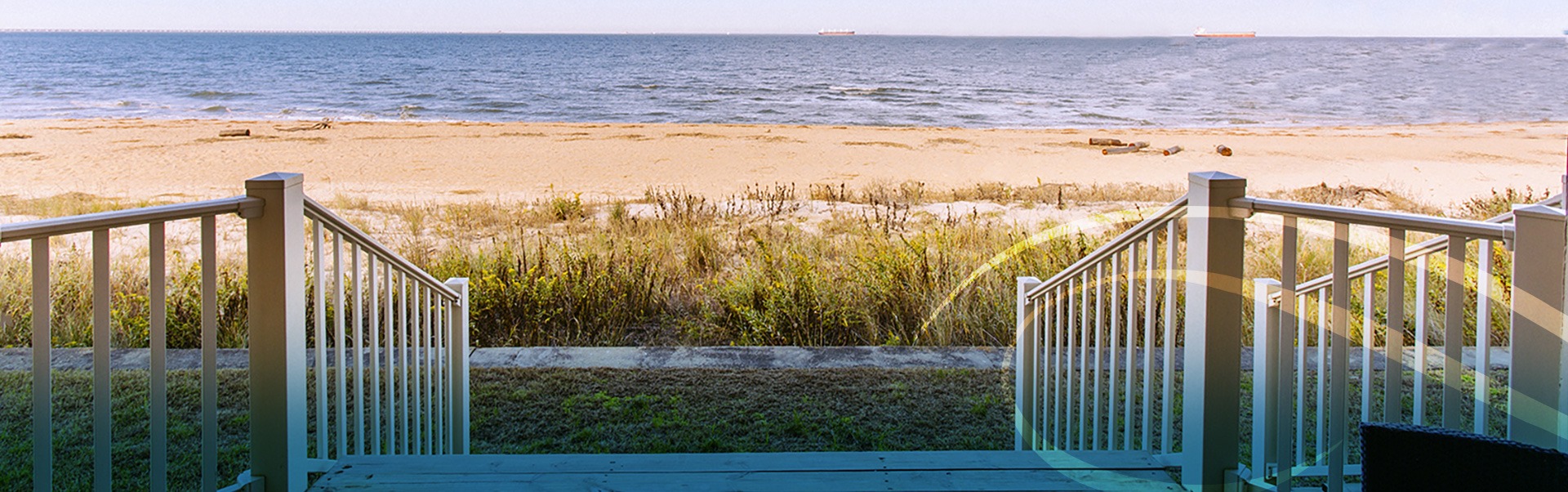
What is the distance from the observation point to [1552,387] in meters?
1.55

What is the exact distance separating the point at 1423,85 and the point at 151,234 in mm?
21484

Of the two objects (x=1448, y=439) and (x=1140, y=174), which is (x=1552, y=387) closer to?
(x=1448, y=439)

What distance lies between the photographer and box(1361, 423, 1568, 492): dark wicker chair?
1.08 m

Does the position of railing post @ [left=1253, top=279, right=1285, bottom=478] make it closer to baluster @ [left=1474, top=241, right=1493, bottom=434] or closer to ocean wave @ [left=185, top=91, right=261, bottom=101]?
baluster @ [left=1474, top=241, right=1493, bottom=434]

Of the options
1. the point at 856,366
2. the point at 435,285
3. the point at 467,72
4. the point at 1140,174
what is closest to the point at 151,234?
the point at 435,285

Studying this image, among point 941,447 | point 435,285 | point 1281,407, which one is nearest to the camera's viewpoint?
point 1281,407

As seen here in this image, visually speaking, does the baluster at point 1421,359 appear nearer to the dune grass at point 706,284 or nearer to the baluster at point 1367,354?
the baluster at point 1367,354

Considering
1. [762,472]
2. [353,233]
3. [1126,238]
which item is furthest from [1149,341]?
[353,233]

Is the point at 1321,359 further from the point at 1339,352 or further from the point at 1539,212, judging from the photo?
the point at 1539,212

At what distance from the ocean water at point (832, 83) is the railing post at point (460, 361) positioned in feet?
50.1

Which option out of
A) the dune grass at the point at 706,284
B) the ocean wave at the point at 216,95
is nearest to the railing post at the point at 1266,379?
the dune grass at the point at 706,284


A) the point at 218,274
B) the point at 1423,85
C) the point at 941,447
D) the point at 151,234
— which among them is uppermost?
the point at 1423,85

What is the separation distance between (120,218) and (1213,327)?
5.47 feet

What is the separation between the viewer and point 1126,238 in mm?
1979
